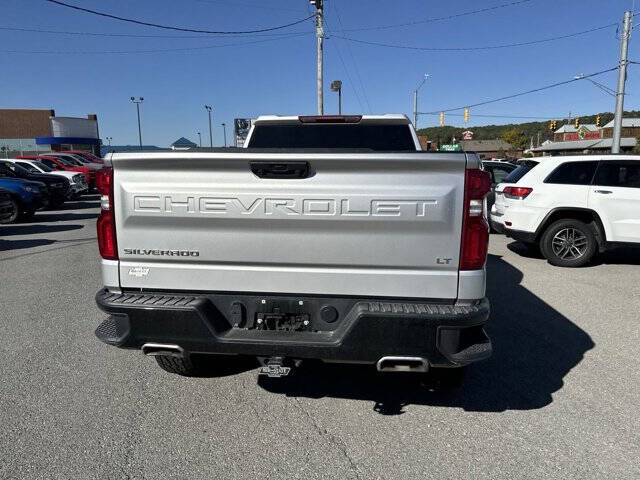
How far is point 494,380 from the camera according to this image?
3607mm

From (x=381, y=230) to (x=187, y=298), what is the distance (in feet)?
4.04

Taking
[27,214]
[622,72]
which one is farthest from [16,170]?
[622,72]

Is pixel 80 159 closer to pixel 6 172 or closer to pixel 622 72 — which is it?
pixel 6 172

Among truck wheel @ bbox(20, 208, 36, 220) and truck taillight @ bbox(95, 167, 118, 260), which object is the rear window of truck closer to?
truck taillight @ bbox(95, 167, 118, 260)

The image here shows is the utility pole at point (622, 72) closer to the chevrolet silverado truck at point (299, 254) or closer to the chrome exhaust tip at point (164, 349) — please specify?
the chevrolet silverado truck at point (299, 254)

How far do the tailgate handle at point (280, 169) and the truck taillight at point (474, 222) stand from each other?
0.90 meters

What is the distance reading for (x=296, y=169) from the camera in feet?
8.40

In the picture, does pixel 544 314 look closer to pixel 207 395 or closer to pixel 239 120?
pixel 207 395

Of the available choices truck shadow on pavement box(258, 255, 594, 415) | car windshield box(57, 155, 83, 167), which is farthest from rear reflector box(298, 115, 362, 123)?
car windshield box(57, 155, 83, 167)

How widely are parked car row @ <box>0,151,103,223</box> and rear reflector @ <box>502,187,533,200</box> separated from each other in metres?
12.6

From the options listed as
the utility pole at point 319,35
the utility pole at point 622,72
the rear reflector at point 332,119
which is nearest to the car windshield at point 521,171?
the rear reflector at point 332,119

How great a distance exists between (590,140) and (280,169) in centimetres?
9002

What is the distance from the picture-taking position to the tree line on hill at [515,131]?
10829 cm

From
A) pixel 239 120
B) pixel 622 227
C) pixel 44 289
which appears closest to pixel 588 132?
pixel 239 120
